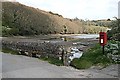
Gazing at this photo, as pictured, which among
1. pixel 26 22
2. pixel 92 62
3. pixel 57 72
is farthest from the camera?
pixel 26 22

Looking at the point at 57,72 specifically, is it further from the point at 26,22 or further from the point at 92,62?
the point at 26,22

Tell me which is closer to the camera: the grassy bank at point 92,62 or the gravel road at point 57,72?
the gravel road at point 57,72

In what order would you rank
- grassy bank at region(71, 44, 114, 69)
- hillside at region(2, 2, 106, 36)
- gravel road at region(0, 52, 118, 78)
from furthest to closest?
hillside at region(2, 2, 106, 36)
grassy bank at region(71, 44, 114, 69)
gravel road at region(0, 52, 118, 78)

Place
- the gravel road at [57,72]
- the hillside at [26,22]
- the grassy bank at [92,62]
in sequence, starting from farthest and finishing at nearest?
the hillside at [26,22]
the grassy bank at [92,62]
the gravel road at [57,72]

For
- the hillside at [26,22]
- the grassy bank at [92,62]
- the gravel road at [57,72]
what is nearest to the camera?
the gravel road at [57,72]

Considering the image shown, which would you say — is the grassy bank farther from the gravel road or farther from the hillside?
the hillside

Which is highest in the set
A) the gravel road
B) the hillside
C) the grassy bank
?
the hillside

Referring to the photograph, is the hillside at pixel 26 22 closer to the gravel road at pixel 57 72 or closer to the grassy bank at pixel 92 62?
the grassy bank at pixel 92 62

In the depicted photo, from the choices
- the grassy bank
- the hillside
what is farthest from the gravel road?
the hillside

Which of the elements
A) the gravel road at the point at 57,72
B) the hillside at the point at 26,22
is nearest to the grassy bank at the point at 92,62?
the gravel road at the point at 57,72

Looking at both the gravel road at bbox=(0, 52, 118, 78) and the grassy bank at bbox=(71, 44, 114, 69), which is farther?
the grassy bank at bbox=(71, 44, 114, 69)

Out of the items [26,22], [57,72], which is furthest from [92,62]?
[26,22]

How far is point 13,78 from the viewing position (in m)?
12.0

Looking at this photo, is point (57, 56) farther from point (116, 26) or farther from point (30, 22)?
point (30, 22)
